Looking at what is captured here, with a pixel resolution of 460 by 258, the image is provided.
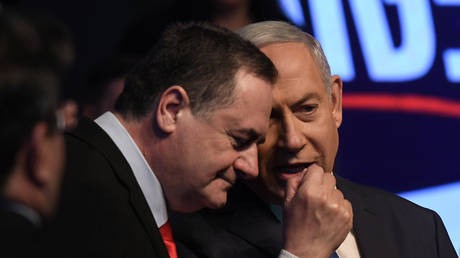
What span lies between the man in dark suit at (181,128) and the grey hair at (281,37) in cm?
19

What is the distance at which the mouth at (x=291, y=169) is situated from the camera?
216 cm

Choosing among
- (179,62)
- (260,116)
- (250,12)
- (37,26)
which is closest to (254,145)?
(260,116)

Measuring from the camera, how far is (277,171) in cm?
216

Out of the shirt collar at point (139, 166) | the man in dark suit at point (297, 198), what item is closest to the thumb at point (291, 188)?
the man in dark suit at point (297, 198)

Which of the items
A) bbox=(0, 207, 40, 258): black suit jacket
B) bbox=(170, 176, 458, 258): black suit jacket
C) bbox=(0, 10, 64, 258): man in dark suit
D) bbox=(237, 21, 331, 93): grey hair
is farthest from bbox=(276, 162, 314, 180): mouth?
bbox=(0, 10, 64, 258): man in dark suit

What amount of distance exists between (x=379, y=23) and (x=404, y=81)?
0.30 m

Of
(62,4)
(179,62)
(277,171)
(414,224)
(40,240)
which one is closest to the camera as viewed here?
(40,240)

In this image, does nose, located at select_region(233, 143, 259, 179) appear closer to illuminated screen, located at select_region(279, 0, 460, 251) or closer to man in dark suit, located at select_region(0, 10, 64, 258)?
man in dark suit, located at select_region(0, 10, 64, 258)

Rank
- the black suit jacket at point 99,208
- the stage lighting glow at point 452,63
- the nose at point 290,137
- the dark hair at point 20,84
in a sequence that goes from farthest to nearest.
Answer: the stage lighting glow at point 452,63
the nose at point 290,137
the black suit jacket at point 99,208
the dark hair at point 20,84

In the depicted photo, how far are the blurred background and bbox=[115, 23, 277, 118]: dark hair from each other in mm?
1556

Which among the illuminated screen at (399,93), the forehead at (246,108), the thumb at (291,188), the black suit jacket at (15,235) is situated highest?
the black suit jacket at (15,235)

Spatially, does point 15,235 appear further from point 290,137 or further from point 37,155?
point 290,137

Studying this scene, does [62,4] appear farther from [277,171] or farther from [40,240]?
[40,240]

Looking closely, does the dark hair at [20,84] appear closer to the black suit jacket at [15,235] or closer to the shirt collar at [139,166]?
the black suit jacket at [15,235]
